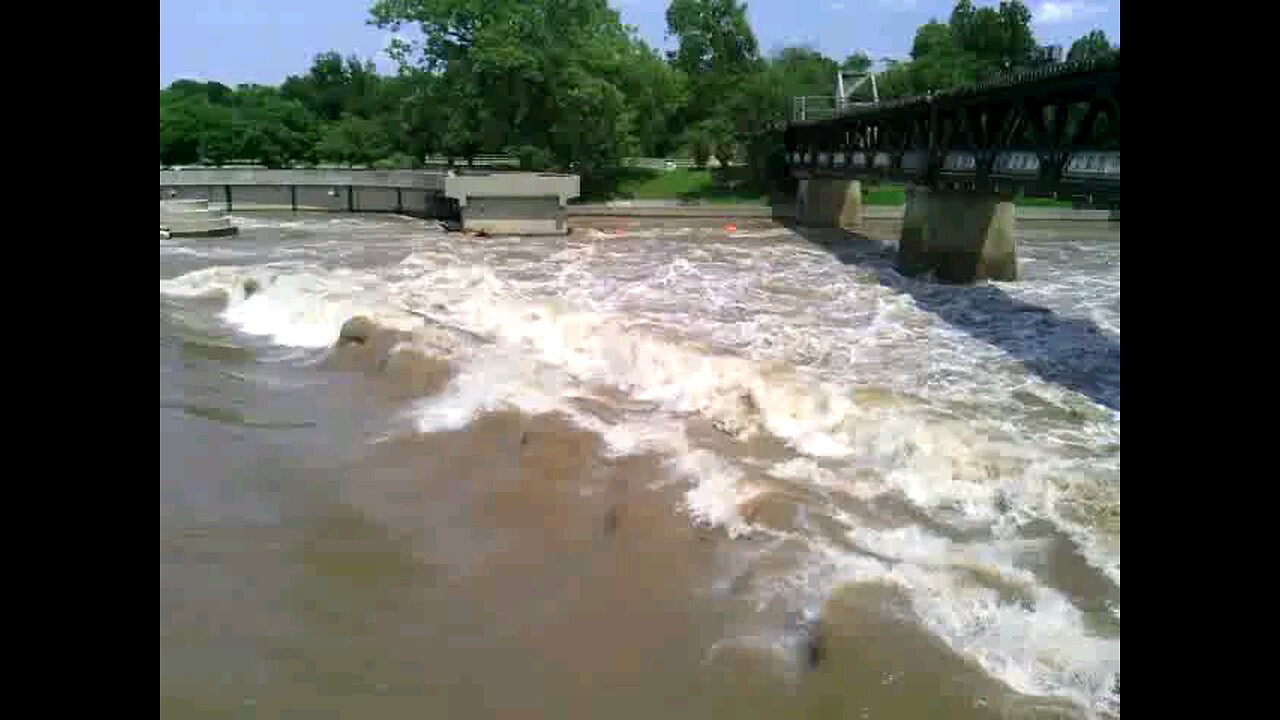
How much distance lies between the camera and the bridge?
25391 millimetres

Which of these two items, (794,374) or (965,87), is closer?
(794,374)

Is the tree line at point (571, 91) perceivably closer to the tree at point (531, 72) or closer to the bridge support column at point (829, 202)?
the tree at point (531, 72)

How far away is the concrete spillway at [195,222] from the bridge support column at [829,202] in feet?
94.7

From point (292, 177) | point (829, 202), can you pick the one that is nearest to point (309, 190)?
point (292, 177)

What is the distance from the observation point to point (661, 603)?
333 inches

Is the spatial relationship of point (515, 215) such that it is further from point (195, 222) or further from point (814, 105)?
point (814, 105)

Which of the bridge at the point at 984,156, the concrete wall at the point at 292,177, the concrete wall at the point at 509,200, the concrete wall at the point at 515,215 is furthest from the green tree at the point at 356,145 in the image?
the bridge at the point at 984,156

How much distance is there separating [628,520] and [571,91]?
2094 inches

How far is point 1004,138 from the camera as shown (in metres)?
31.6

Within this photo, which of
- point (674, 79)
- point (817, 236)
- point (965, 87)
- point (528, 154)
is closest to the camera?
point (965, 87)

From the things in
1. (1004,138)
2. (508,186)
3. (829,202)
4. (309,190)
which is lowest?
(829,202)
